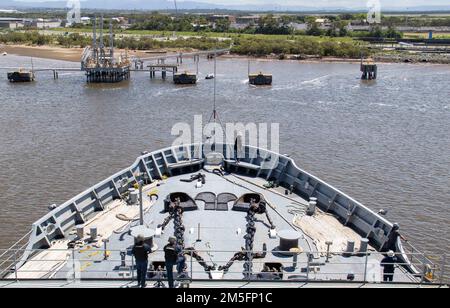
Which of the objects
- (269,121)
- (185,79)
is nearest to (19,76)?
(185,79)

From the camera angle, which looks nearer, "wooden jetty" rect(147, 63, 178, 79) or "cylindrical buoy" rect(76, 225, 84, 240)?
"cylindrical buoy" rect(76, 225, 84, 240)

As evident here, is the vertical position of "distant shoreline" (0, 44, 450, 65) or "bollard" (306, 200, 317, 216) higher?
"distant shoreline" (0, 44, 450, 65)

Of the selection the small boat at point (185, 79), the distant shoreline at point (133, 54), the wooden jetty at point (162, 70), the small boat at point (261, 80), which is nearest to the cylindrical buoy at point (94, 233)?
the small boat at point (261, 80)

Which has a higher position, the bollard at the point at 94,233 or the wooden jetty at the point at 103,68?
the wooden jetty at the point at 103,68

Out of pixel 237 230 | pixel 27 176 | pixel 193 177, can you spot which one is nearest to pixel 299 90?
pixel 27 176

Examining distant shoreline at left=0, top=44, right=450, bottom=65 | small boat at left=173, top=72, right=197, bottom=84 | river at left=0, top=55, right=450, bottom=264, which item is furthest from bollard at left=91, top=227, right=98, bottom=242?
distant shoreline at left=0, top=44, right=450, bottom=65

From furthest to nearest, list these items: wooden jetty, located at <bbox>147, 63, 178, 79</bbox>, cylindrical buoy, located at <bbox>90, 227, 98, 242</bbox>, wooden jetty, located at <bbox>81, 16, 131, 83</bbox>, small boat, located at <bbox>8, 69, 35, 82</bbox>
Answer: wooden jetty, located at <bbox>147, 63, 178, 79</bbox> → wooden jetty, located at <bbox>81, 16, 131, 83</bbox> → small boat, located at <bbox>8, 69, 35, 82</bbox> → cylindrical buoy, located at <bbox>90, 227, 98, 242</bbox>

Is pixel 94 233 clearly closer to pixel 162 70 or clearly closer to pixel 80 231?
pixel 80 231

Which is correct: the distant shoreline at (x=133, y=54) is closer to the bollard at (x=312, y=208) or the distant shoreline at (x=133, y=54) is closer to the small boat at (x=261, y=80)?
the small boat at (x=261, y=80)

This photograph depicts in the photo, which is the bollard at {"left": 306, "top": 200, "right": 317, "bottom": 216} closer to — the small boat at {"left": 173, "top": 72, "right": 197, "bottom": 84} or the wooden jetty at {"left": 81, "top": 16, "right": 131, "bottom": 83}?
the small boat at {"left": 173, "top": 72, "right": 197, "bottom": 84}

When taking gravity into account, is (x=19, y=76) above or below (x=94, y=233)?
above
